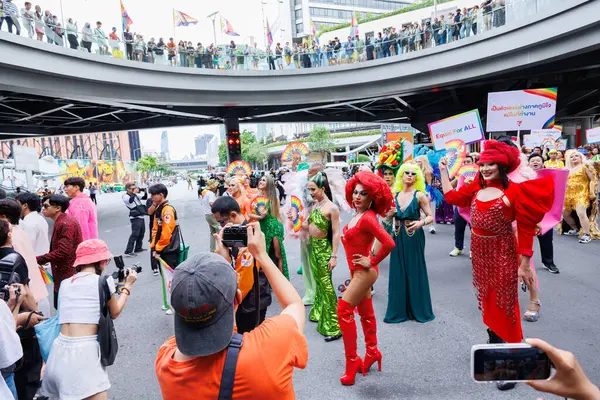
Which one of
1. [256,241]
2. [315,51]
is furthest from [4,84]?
[256,241]

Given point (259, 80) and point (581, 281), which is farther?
point (259, 80)

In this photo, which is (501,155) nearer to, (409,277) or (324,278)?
(409,277)

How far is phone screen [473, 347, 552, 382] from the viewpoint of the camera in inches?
38.4

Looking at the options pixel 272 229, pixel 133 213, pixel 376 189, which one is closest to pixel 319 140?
pixel 133 213

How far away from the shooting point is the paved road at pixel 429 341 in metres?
3.34

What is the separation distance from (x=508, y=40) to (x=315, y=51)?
9.27 m

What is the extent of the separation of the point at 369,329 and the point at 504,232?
1452mm

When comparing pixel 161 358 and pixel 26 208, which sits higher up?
pixel 26 208

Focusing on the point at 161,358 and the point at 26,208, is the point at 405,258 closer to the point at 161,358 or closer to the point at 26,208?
the point at 161,358

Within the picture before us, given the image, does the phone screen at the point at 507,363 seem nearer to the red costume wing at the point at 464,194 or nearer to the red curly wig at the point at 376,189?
the red curly wig at the point at 376,189

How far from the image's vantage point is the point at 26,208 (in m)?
4.59

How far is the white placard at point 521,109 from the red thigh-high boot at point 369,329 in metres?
6.90

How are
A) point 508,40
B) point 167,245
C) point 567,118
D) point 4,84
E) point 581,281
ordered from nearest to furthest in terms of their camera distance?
point 167,245 < point 581,281 < point 4,84 < point 508,40 < point 567,118

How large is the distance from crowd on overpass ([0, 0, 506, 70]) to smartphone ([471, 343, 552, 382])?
620 inches
